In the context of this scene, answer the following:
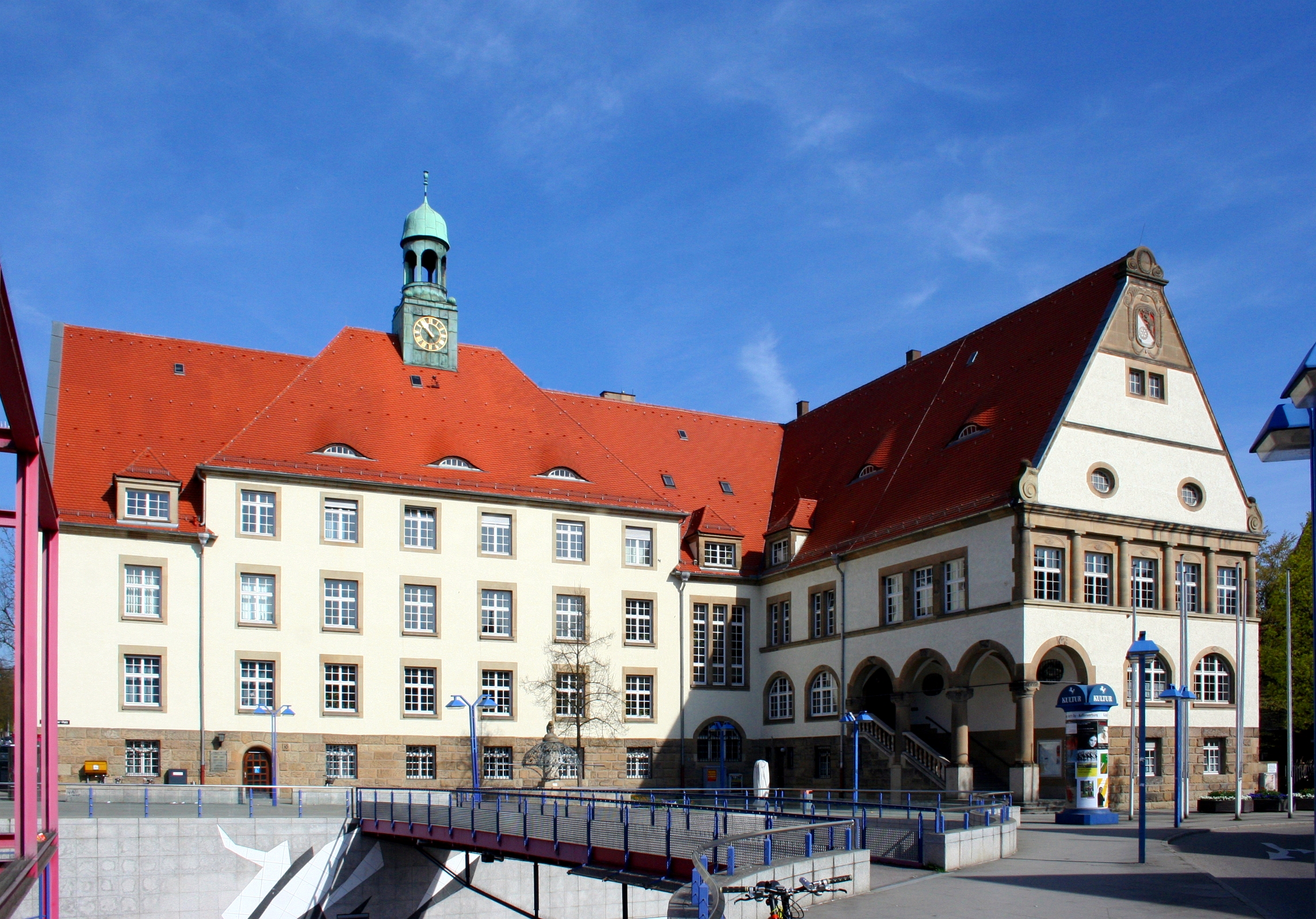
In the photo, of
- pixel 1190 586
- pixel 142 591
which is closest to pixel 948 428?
pixel 1190 586

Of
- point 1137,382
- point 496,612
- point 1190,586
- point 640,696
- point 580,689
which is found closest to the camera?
point 1190,586

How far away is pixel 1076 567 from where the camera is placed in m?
36.0

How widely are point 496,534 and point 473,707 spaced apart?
22.8 feet

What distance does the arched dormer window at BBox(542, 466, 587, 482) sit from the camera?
145 feet

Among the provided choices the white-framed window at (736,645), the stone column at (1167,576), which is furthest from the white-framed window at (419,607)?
the stone column at (1167,576)

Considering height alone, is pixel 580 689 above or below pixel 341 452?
below

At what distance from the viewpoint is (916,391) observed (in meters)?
46.1

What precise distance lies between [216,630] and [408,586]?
221 inches

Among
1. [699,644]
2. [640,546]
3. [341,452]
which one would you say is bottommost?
[699,644]

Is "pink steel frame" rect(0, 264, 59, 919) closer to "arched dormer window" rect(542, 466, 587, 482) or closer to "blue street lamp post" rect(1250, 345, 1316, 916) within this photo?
"blue street lamp post" rect(1250, 345, 1316, 916)

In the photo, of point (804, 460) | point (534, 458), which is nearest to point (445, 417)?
point (534, 458)

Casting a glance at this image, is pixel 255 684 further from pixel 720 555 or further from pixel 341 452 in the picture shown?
pixel 720 555

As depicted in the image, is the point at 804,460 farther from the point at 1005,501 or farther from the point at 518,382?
the point at 1005,501

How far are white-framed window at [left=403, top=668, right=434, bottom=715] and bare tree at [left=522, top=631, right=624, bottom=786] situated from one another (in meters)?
2.95
